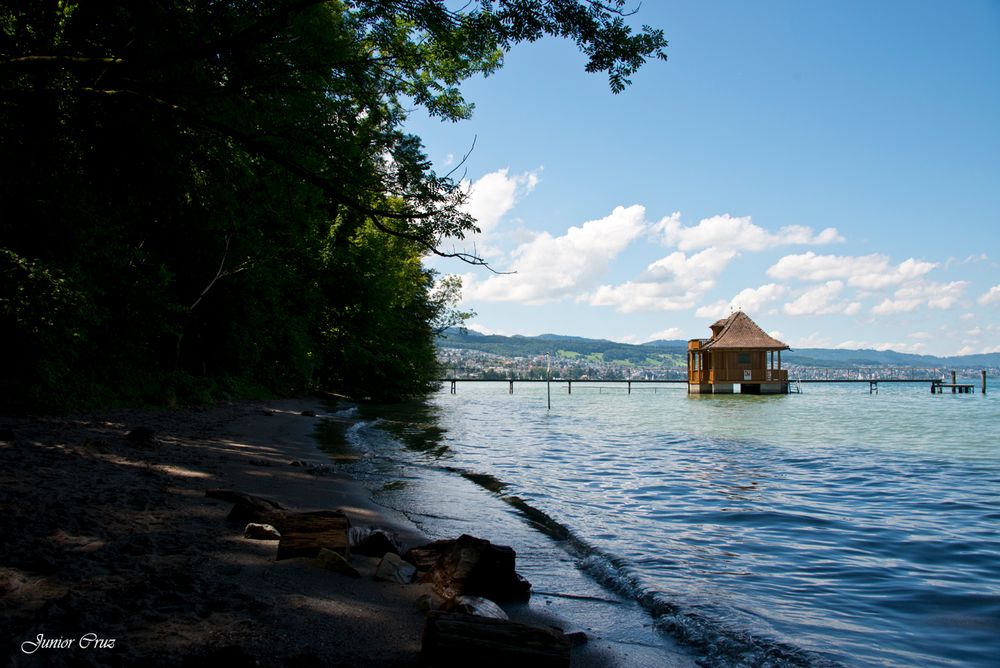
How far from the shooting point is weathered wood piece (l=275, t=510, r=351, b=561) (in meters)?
4.46

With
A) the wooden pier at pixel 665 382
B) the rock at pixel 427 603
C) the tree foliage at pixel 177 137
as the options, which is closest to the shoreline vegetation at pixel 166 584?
the rock at pixel 427 603

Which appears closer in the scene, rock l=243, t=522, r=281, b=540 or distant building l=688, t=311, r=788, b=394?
rock l=243, t=522, r=281, b=540

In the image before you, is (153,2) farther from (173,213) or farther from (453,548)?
(173,213)

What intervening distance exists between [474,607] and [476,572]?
2.68ft

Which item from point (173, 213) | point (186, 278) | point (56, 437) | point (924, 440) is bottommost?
point (924, 440)

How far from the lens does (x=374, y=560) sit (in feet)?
16.3

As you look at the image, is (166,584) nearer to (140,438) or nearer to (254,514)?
(254,514)

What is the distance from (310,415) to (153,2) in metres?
15.8

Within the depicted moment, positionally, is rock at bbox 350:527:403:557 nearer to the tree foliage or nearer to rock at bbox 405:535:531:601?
rock at bbox 405:535:531:601

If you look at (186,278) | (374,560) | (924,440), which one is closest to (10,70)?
(374,560)

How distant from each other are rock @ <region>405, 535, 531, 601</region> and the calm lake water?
0.28 m

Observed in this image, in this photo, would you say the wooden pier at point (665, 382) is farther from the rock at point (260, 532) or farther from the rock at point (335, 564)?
the rock at point (335, 564)

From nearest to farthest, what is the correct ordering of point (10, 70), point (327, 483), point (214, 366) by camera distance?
point (10, 70) < point (327, 483) < point (214, 366)

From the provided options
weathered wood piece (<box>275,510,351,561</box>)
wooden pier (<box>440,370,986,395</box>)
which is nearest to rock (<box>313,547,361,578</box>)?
weathered wood piece (<box>275,510,351,561</box>)
